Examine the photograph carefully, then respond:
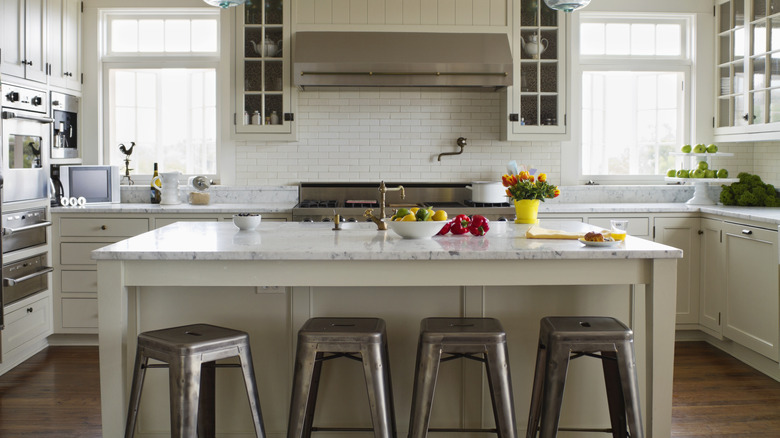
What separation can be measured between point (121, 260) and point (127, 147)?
3441 millimetres

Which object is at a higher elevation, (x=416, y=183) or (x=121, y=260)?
(x=416, y=183)

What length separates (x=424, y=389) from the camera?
2.62 m

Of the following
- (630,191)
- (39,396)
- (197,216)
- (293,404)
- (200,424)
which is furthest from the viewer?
(630,191)

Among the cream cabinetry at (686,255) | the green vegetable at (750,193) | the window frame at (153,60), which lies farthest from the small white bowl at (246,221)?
the green vegetable at (750,193)

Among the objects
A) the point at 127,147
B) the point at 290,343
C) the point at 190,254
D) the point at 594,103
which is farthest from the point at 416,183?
the point at 190,254

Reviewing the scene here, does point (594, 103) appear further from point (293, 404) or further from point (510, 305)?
point (293, 404)

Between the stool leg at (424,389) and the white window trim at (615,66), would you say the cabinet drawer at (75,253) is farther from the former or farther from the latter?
the white window trim at (615,66)

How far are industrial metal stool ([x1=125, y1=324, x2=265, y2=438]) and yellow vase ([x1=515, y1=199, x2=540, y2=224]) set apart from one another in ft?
5.84

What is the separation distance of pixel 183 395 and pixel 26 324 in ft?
8.97

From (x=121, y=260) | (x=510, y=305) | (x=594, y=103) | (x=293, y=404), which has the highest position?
(x=594, y=103)

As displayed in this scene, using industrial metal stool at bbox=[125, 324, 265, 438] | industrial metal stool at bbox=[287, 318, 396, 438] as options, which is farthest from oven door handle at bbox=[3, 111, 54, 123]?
industrial metal stool at bbox=[287, 318, 396, 438]

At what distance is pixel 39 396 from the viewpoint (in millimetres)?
3965

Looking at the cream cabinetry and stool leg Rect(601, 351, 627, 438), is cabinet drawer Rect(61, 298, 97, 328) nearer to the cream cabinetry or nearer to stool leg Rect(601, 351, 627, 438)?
stool leg Rect(601, 351, 627, 438)

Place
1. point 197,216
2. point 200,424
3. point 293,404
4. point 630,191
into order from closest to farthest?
1. point 293,404
2. point 200,424
3. point 197,216
4. point 630,191
